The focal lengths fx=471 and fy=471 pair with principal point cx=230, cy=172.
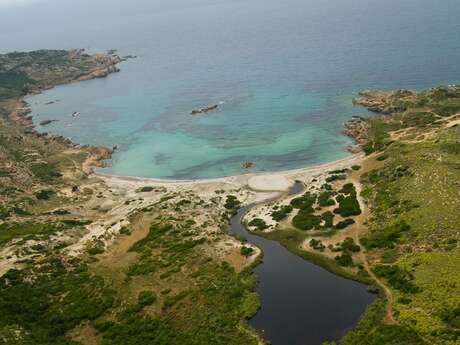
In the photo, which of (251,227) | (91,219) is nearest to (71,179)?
(91,219)

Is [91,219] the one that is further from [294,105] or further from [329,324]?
[294,105]

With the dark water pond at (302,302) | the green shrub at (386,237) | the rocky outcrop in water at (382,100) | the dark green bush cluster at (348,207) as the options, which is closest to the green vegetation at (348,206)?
the dark green bush cluster at (348,207)

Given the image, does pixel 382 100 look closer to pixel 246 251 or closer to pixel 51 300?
pixel 246 251

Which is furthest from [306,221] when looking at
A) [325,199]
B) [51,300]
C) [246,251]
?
[51,300]

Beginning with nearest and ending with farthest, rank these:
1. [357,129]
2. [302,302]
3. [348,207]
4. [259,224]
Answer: [302,302] → [348,207] → [259,224] → [357,129]

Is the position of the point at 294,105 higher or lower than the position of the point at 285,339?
higher

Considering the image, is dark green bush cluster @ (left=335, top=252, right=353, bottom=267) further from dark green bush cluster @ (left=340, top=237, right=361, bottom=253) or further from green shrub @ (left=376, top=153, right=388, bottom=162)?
green shrub @ (left=376, top=153, right=388, bottom=162)

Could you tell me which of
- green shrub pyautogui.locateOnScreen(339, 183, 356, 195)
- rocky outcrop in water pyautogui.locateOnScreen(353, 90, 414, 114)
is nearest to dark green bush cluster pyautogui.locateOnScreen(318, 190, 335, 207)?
green shrub pyautogui.locateOnScreen(339, 183, 356, 195)
